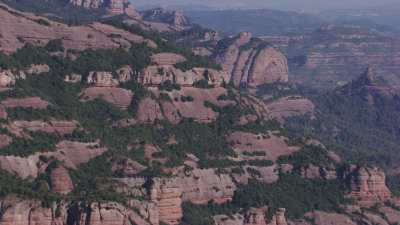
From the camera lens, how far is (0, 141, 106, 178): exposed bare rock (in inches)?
4377

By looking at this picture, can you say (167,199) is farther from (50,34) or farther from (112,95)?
(50,34)

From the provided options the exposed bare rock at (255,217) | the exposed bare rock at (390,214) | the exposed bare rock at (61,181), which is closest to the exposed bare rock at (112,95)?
the exposed bare rock at (255,217)

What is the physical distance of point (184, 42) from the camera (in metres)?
198

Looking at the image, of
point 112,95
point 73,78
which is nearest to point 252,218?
point 112,95

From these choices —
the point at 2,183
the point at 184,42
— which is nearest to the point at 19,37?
the point at 2,183

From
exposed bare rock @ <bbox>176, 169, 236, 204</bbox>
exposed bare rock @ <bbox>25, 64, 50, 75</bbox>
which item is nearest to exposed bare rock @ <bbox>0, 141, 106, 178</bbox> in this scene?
exposed bare rock @ <bbox>176, 169, 236, 204</bbox>

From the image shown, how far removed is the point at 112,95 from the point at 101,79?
1410 millimetres

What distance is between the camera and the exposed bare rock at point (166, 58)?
467ft

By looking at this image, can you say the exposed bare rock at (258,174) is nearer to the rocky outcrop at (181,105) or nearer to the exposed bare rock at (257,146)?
the exposed bare rock at (257,146)

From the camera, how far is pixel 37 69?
134 metres

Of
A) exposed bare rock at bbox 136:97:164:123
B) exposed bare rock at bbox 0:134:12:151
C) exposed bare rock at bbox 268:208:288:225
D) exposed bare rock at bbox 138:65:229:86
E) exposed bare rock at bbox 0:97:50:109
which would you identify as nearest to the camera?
exposed bare rock at bbox 0:134:12:151

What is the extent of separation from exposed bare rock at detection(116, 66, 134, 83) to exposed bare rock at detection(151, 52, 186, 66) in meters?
3.95

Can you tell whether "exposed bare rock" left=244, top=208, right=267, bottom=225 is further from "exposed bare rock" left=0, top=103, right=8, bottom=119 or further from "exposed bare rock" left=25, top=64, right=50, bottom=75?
"exposed bare rock" left=25, top=64, right=50, bottom=75

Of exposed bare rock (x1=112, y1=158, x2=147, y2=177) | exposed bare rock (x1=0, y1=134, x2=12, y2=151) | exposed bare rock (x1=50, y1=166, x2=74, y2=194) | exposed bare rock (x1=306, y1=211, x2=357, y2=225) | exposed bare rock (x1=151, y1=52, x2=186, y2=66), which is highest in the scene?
exposed bare rock (x1=0, y1=134, x2=12, y2=151)
